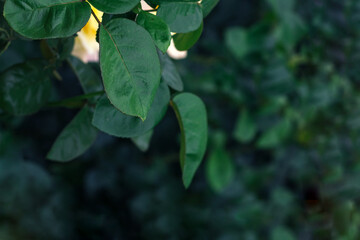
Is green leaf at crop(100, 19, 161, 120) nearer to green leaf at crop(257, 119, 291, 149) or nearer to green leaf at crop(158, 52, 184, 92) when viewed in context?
green leaf at crop(158, 52, 184, 92)

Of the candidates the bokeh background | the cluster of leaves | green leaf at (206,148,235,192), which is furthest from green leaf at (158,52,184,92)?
green leaf at (206,148,235,192)

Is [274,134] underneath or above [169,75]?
underneath

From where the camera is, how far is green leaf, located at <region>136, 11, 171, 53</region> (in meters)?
0.39

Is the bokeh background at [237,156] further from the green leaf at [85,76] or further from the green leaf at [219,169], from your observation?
the green leaf at [85,76]

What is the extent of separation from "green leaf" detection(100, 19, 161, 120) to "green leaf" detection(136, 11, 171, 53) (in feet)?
0.05

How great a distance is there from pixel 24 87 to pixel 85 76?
75 mm

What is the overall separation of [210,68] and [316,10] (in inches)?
16.2

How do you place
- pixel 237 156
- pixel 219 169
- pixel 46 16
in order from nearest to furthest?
pixel 46 16, pixel 219 169, pixel 237 156

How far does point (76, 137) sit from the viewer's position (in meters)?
0.54

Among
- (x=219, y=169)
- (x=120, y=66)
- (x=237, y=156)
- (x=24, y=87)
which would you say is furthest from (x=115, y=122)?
(x=237, y=156)

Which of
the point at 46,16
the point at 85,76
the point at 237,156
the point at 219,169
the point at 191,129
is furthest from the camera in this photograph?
the point at 237,156

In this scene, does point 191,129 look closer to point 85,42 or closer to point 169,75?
point 169,75

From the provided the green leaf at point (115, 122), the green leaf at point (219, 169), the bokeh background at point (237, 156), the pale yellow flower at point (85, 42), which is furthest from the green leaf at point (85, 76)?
the green leaf at point (219, 169)

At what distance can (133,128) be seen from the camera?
1.42 ft
